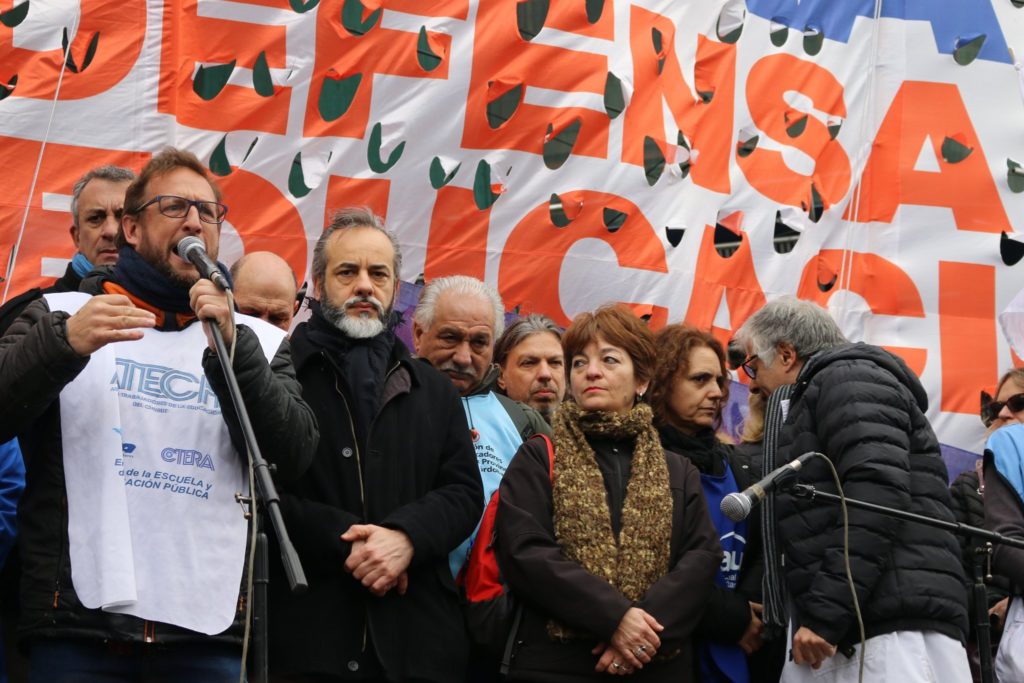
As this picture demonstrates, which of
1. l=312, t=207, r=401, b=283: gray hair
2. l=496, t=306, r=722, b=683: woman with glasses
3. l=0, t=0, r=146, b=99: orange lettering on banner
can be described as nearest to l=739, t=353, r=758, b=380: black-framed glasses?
l=496, t=306, r=722, b=683: woman with glasses

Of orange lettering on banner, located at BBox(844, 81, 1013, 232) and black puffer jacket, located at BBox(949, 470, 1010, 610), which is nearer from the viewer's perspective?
black puffer jacket, located at BBox(949, 470, 1010, 610)

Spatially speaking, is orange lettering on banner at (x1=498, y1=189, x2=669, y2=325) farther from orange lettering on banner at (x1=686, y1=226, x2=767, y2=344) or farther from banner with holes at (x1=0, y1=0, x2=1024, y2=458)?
orange lettering on banner at (x1=686, y1=226, x2=767, y2=344)

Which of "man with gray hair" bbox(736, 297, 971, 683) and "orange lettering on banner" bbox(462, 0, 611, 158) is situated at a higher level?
"orange lettering on banner" bbox(462, 0, 611, 158)

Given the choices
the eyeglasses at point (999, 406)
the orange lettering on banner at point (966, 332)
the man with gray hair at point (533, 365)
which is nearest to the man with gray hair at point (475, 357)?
the man with gray hair at point (533, 365)

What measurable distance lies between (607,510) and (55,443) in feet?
5.16

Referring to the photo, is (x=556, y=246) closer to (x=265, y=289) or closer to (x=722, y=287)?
(x=722, y=287)

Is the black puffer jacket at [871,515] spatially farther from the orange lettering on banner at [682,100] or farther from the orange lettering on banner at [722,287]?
the orange lettering on banner at [682,100]

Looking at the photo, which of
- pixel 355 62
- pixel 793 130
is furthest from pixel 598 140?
pixel 355 62

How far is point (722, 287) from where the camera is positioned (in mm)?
6750

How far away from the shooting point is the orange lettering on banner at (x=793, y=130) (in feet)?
22.6

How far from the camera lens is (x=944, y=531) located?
4152mm

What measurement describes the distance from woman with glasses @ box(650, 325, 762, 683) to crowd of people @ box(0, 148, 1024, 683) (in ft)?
0.04

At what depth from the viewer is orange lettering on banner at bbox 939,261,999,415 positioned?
22.2 ft

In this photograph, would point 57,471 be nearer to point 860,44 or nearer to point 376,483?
point 376,483
